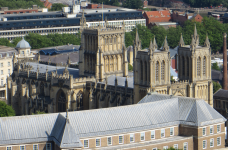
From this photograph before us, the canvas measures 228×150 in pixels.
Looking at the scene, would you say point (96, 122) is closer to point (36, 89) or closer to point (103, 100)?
point (103, 100)

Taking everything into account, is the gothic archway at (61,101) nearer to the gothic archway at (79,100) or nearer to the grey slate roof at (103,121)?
the gothic archway at (79,100)

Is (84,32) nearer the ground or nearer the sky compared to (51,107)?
nearer the sky

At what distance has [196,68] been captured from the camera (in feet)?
554

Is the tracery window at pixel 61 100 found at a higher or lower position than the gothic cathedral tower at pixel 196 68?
lower

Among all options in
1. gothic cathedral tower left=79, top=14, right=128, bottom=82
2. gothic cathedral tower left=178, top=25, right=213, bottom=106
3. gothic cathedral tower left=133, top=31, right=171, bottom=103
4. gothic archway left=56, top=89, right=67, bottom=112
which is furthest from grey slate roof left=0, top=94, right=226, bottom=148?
gothic archway left=56, top=89, right=67, bottom=112

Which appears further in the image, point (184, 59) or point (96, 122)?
point (184, 59)

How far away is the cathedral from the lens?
16450 cm

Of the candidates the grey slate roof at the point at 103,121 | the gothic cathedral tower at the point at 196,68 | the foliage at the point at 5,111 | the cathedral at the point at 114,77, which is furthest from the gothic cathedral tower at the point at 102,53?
the grey slate roof at the point at 103,121

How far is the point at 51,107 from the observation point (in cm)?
18938

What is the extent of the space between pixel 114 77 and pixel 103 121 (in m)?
47.2

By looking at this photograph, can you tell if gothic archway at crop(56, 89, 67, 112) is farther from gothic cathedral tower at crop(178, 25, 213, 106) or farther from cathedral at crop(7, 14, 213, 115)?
gothic cathedral tower at crop(178, 25, 213, 106)

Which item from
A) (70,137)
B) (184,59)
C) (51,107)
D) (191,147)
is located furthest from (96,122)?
(51,107)

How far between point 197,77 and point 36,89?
47.8 m

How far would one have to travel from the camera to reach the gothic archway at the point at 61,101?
18712 centimetres
